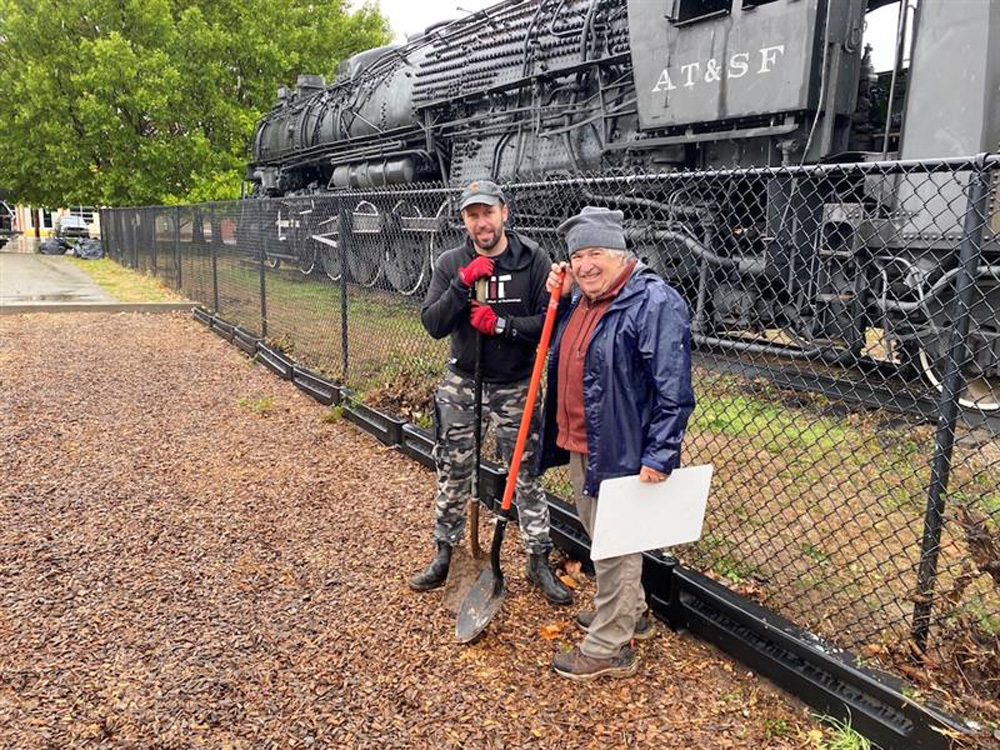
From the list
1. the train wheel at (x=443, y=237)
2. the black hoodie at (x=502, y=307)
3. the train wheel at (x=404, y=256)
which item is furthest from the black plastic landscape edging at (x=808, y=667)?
the train wheel at (x=404, y=256)

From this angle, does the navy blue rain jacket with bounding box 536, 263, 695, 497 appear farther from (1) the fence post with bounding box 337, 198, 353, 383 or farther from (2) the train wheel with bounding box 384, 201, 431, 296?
(2) the train wheel with bounding box 384, 201, 431, 296

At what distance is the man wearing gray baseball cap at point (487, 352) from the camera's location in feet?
10.7

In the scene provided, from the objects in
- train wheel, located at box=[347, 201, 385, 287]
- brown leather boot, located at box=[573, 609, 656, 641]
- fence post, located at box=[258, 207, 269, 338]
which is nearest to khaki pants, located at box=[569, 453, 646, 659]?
brown leather boot, located at box=[573, 609, 656, 641]

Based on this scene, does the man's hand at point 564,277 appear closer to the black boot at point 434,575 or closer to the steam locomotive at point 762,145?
the steam locomotive at point 762,145

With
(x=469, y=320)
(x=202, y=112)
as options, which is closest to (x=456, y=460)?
(x=469, y=320)

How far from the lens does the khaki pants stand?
9.23ft

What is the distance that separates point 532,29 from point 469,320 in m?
6.67

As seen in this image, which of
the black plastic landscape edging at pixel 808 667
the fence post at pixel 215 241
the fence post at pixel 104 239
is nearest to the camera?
the black plastic landscape edging at pixel 808 667

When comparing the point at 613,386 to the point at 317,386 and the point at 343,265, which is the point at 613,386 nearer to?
the point at 343,265

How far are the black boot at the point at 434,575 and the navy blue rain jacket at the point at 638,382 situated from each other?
108 centimetres

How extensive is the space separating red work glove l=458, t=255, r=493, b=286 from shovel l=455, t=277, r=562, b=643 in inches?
12.3

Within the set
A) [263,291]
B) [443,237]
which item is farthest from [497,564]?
[443,237]

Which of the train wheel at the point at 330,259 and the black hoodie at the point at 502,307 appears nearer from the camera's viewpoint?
the black hoodie at the point at 502,307

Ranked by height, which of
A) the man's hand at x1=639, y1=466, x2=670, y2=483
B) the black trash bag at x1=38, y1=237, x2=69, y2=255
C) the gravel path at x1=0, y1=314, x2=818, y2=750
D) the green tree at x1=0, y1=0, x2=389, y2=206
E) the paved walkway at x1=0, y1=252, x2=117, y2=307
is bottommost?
the gravel path at x1=0, y1=314, x2=818, y2=750
